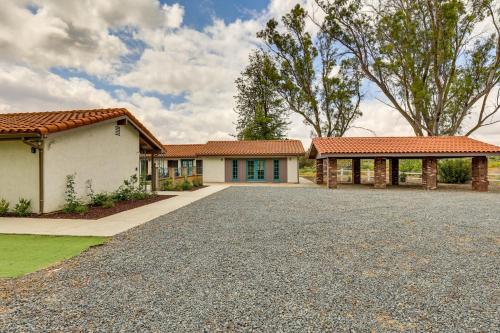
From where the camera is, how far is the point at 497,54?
80.7 ft

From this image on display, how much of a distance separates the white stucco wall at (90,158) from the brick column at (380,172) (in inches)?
576

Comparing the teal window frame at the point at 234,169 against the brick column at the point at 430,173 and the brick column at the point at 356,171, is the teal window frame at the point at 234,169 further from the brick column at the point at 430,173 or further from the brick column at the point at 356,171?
the brick column at the point at 430,173

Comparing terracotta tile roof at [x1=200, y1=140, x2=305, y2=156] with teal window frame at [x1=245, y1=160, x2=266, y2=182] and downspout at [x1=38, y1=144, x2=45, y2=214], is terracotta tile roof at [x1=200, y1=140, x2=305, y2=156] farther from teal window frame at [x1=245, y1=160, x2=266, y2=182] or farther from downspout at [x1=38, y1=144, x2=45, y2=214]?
downspout at [x1=38, y1=144, x2=45, y2=214]

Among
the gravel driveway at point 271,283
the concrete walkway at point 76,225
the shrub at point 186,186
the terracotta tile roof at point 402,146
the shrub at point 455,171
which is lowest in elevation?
the gravel driveway at point 271,283

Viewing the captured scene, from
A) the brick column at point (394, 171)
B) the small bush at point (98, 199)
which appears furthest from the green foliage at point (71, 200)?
the brick column at point (394, 171)

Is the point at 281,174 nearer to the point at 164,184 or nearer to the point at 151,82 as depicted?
the point at 164,184

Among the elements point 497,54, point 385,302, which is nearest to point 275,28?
point 497,54

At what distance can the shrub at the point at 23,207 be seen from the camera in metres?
8.80

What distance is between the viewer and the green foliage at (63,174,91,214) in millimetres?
9320

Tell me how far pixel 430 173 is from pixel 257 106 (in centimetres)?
2427

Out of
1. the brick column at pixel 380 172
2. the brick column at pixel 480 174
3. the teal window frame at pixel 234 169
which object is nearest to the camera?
the brick column at pixel 480 174

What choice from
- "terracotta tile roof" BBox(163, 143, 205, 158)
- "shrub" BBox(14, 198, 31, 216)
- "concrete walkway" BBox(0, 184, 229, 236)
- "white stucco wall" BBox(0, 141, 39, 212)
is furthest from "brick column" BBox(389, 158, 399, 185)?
"shrub" BBox(14, 198, 31, 216)

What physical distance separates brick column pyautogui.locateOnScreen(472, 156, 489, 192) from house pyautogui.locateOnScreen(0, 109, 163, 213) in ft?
66.0

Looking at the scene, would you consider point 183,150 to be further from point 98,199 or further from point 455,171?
point 455,171
